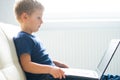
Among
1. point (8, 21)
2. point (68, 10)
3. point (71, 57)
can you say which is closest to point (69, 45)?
point (71, 57)

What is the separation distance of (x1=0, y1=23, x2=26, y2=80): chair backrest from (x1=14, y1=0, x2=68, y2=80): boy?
32mm

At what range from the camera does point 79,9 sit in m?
2.51

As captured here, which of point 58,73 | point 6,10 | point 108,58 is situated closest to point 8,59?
point 58,73

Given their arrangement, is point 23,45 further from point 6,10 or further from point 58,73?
point 6,10

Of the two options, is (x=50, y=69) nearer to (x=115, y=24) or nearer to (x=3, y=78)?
(x=3, y=78)

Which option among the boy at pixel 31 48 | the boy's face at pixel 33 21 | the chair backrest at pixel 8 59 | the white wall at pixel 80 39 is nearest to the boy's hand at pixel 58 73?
the boy at pixel 31 48

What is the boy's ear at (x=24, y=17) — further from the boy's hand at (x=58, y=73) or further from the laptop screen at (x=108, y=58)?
the laptop screen at (x=108, y=58)

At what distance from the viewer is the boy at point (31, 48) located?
1197 millimetres

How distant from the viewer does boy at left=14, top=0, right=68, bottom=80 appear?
1.20 meters

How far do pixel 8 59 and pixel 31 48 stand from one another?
152 millimetres

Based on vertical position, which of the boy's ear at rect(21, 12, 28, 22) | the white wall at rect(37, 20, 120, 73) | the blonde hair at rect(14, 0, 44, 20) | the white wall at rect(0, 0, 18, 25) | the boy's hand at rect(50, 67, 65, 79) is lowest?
the white wall at rect(37, 20, 120, 73)

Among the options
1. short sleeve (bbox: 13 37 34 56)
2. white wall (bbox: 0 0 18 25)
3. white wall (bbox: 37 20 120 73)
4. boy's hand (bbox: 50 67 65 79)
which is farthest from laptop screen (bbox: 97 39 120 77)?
white wall (bbox: 0 0 18 25)

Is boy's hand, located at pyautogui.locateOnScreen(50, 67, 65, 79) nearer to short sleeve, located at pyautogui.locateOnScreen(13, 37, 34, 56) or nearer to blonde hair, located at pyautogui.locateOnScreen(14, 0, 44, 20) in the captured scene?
short sleeve, located at pyautogui.locateOnScreen(13, 37, 34, 56)

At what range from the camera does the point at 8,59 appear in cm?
115
